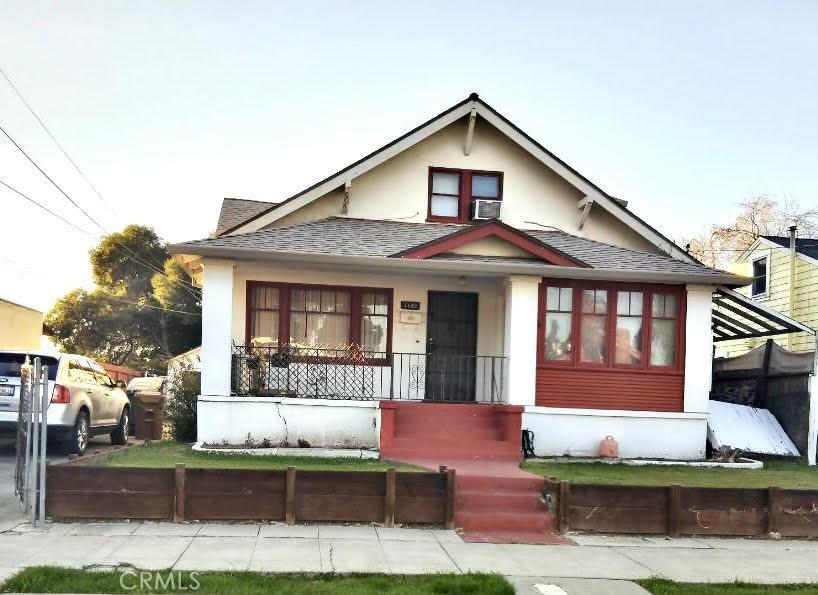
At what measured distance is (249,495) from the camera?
31.2 feet

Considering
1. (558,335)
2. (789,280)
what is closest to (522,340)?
(558,335)

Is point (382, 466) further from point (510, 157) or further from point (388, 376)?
point (510, 157)

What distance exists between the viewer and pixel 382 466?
41.0 feet

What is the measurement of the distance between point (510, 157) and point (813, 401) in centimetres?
747

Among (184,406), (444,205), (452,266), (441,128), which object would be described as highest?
(441,128)

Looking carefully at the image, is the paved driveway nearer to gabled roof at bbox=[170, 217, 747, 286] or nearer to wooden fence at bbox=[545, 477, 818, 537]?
gabled roof at bbox=[170, 217, 747, 286]

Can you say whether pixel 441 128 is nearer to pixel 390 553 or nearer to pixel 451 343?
pixel 451 343

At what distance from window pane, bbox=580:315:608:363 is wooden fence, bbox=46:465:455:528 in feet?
21.2

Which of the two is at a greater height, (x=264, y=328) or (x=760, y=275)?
(x=760, y=275)

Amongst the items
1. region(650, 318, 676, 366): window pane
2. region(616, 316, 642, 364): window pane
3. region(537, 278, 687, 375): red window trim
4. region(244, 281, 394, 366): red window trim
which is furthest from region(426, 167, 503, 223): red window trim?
region(650, 318, 676, 366): window pane

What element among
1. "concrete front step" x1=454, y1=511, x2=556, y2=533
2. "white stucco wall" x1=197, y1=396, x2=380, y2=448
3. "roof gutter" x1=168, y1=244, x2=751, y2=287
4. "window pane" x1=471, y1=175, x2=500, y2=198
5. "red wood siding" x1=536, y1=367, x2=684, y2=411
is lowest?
"concrete front step" x1=454, y1=511, x2=556, y2=533

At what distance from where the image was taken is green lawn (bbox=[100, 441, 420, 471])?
12023mm

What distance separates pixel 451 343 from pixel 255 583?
995cm

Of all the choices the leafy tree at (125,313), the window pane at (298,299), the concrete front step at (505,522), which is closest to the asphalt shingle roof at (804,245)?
the window pane at (298,299)
